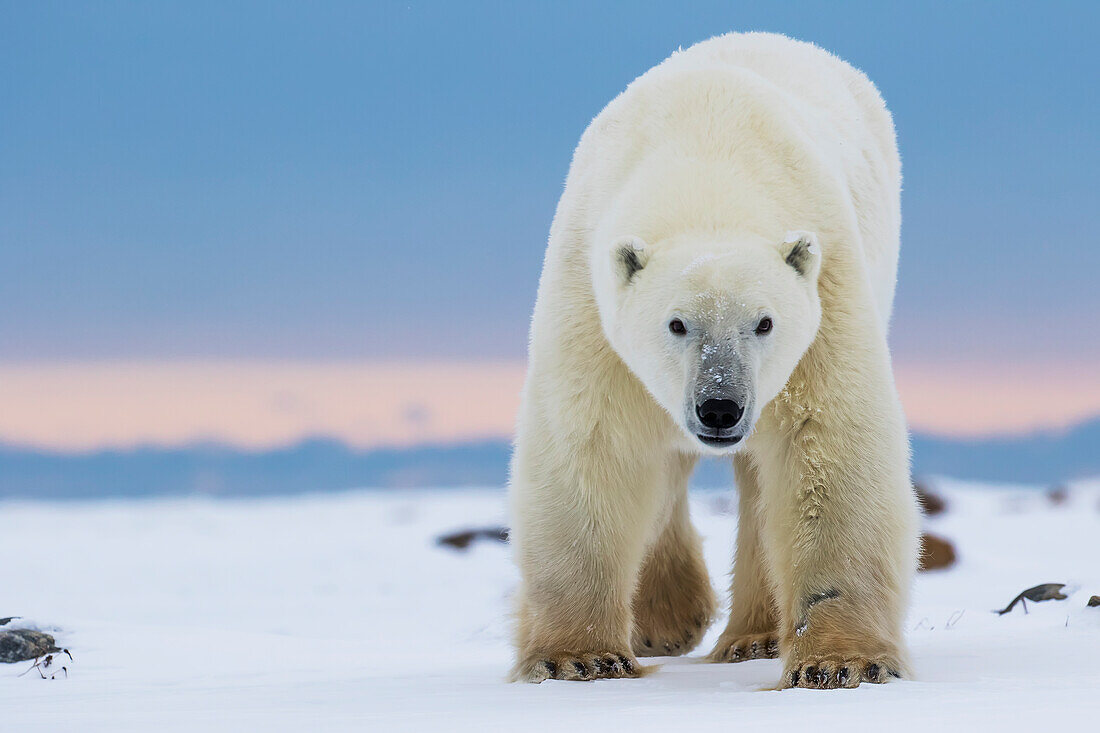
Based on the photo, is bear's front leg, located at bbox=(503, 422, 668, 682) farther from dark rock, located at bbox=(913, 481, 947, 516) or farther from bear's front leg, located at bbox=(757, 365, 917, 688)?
dark rock, located at bbox=(913, 481, 947, 516)

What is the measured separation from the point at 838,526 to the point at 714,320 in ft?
3.32

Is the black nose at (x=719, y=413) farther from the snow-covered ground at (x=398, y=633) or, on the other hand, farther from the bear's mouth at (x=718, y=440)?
the snow-covered ground at (x=398, y=633)

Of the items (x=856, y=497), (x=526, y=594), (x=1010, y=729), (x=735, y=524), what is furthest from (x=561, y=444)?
(x=1010, y=729)

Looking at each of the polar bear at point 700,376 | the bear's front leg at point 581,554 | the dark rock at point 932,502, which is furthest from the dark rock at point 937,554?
the bear's front leg at point 581,554

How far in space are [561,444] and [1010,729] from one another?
7.11 ft

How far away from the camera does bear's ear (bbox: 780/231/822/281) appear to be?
4301 mm

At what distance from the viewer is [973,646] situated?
5.64m

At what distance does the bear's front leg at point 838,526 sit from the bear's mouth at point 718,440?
0.54 metres

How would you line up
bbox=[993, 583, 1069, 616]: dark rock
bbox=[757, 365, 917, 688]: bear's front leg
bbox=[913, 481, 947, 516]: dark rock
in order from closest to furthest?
bbox=[757, 365, 917, 688]: bear's front leg
bbox=[993, 583, 1069, 616]: dark rock
bbox=[913, 481, 947, 516]: dark rock

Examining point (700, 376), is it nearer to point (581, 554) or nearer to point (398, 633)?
point (581, 554)

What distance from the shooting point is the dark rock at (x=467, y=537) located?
13.5m

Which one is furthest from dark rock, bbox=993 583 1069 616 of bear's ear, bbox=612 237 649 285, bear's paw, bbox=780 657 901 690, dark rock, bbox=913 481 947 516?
dark rock, bbox=913 481 947 516

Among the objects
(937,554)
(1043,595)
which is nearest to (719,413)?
(1043,595)

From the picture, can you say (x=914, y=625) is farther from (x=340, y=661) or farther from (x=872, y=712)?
(x=872, y=712)
